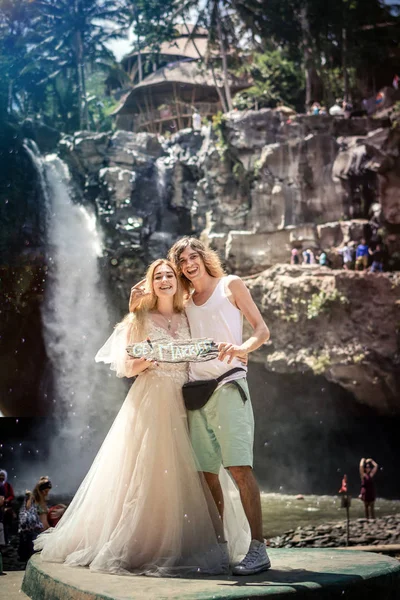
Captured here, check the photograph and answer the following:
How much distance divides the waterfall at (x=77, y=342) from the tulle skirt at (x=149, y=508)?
16045mm

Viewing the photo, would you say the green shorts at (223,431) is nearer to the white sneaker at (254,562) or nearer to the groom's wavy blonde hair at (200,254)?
the white sneaker at (254,562)

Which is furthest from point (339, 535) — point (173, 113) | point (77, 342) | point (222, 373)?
point (173, 113)

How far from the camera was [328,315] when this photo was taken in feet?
61.1

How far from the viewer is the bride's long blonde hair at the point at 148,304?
4.62 meters

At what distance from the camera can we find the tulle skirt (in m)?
4.13

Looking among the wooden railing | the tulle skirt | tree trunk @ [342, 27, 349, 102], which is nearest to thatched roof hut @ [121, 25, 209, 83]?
the wooden railing

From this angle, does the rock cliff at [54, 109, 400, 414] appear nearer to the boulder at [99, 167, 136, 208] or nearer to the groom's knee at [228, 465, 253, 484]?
the boulder at [99, 167, 136, 208]

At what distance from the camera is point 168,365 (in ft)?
14.8

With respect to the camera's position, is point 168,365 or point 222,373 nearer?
point 222,373

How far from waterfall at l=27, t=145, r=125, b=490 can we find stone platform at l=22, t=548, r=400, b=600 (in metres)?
16.4

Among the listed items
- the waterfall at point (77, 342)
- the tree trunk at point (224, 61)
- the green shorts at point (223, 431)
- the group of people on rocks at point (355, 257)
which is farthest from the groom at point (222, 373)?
the tree trunk at point (224, 61)

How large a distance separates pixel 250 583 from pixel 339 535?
9852mm

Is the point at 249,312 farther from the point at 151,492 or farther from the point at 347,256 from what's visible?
the point at 347,256

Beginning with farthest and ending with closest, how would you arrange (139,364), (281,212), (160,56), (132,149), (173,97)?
(160,56) → (173,97) → (132,149) → (281,212) → (139,364)
